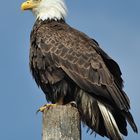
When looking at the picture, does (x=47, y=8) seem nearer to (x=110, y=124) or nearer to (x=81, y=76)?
(x=81, y=76)

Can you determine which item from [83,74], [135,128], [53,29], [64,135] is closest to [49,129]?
[64,135]

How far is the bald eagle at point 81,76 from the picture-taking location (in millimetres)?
8158

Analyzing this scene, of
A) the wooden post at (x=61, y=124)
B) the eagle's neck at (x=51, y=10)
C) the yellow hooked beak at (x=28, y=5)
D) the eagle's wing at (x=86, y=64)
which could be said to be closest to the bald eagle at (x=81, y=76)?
the eagle's wing at (x=86, y=64)

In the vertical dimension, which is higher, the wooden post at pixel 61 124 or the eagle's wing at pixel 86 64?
the eagle's wing at pixel 86 64

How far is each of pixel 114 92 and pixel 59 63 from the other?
1.07 m

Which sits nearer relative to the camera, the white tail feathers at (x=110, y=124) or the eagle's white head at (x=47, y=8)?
the white tail feathers at (x=110, y=124)

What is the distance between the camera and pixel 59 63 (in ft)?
28.4

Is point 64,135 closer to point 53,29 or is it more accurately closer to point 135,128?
point 135,128

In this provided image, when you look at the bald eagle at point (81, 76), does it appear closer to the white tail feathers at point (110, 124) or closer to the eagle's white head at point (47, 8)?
the white tail feathers at point (110, 124)

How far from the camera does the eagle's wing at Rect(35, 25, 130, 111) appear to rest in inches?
328

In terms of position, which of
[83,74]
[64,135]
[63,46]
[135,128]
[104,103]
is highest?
[63,46]

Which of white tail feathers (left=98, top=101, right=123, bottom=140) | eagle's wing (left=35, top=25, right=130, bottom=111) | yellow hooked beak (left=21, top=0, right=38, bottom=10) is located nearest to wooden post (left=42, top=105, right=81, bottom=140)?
white tail feathers (left=98, top=101, right=123, bottom=140)

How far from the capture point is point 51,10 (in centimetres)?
998

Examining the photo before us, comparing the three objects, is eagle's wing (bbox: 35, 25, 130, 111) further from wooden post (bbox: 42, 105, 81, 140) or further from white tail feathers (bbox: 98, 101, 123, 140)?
wooden post (bbox: 42, 105, 81, 140)
